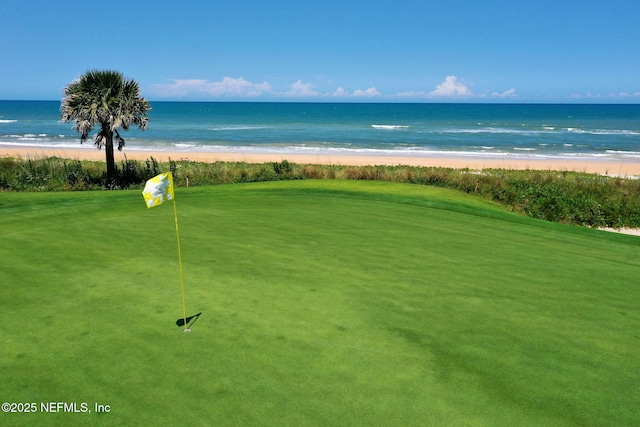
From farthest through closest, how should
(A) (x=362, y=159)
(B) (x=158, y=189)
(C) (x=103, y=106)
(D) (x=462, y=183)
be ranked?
(A) (x=362, y=159) < (C) (x=103, y=106) < (D) (x=462, y=183) < (B) (x=158, y=189)

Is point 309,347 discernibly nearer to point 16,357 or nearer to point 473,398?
point 473,398

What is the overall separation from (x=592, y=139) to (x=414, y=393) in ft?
220

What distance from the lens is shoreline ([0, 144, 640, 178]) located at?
38125 millimetres

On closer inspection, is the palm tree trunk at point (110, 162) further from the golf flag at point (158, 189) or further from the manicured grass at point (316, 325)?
the golf flag at point (158, 189)

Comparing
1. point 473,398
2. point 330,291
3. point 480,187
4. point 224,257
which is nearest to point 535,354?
point 473,398

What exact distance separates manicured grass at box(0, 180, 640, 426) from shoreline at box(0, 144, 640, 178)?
29.4 m

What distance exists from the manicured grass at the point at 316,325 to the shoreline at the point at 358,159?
29.4 m

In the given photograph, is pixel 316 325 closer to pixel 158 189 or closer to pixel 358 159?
pixel 158 189

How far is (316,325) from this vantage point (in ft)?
16.0

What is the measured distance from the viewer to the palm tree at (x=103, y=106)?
67.7 ft

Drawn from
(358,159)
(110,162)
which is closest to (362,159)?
(358,159)

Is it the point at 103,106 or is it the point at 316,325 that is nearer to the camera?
the point at 316,325

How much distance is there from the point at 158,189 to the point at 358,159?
38349 millimetres

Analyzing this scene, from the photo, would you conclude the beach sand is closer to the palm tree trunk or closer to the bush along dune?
the bush along dune
